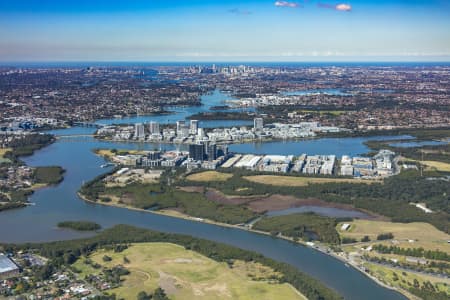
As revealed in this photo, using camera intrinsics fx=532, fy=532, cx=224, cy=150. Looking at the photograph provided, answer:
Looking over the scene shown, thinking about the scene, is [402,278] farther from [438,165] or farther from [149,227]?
[438,165]

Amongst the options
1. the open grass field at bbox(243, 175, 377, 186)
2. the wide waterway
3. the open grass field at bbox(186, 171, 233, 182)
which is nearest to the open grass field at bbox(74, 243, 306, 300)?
the wide waterway

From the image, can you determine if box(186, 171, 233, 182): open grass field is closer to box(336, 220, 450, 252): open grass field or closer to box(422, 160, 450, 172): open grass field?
box(336, 220, 450, 252): open grass field

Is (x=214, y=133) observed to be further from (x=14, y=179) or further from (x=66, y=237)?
(x=66, y=237)

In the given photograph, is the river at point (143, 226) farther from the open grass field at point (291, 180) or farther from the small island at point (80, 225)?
the open grass field at point (291, 180)

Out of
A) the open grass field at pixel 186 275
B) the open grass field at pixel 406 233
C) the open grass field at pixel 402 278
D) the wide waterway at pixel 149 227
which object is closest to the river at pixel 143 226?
the wide waterway at pixel 149 227

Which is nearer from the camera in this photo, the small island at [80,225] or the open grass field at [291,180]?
the small island at [80,225]

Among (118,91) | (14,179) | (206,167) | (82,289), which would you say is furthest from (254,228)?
(118,91)
